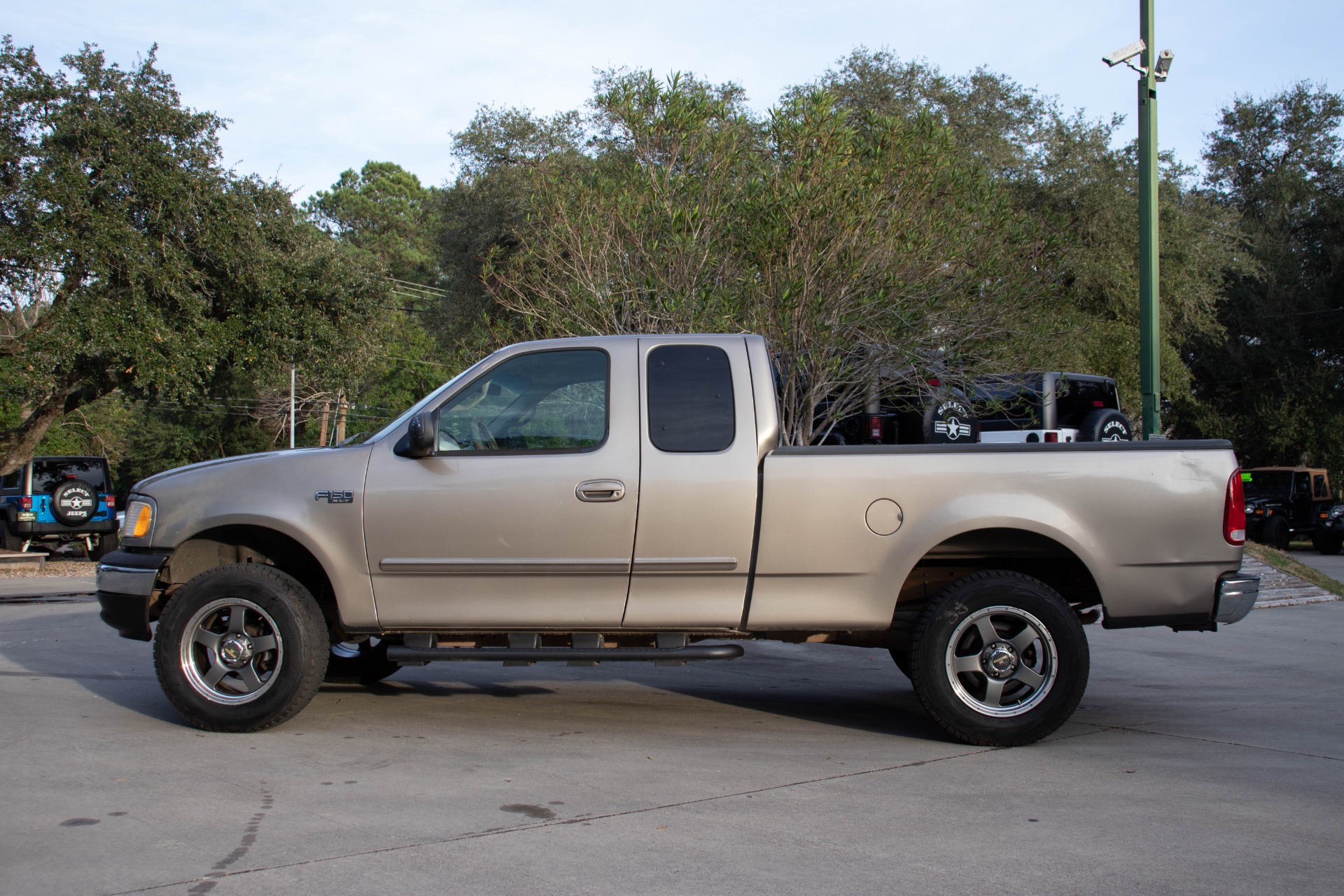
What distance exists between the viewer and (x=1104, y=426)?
1631cm

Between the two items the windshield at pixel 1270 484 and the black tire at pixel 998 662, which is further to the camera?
the windshield at pixel 1270 484

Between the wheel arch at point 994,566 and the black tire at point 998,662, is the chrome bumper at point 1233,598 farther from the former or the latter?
the black tire at point 998,662

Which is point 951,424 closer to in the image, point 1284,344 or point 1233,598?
point 1233,598

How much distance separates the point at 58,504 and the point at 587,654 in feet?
61.6

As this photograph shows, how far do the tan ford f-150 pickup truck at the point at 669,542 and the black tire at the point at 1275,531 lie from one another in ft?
71.4

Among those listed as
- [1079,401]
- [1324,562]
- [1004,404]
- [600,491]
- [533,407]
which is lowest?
[1324,562]

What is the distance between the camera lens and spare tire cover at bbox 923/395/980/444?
13.2m

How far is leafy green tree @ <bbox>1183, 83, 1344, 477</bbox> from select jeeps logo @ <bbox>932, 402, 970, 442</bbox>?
70.3 ft

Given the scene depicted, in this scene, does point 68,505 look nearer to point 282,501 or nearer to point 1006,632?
point 282,501

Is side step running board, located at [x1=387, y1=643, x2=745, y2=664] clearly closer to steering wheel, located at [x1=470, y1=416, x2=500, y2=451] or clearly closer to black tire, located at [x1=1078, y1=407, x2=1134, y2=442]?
steering wheel, located at [x1=470, y1=416, x2=500, y2=451]

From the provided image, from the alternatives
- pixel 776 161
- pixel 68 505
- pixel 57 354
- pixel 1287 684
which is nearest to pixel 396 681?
pixel 1287 684

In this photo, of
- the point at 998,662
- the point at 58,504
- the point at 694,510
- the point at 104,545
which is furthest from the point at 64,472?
the point at 998,662

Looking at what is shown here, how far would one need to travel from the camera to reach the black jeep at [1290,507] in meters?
24.9

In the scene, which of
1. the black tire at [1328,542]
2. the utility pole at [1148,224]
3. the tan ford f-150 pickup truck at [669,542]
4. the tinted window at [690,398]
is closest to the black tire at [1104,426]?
the utility pole at [1148,224]
